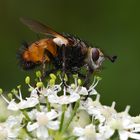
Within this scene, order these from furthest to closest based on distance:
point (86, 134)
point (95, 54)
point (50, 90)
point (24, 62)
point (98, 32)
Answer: point (98, 32) → point (24, 62) → point (95, 54) → point (50, 90) → point (86, 134)

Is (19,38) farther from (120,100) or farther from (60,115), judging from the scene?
(60,115)

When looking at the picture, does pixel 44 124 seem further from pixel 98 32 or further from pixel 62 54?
pixel 98 32

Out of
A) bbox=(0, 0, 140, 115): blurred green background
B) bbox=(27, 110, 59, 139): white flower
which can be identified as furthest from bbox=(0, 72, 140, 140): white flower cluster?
bbox=(0, 0, 140, 115): blurred green background

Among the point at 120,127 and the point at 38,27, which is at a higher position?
the point at 38,27

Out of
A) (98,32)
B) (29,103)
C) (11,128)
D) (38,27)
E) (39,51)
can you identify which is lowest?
(98,32)

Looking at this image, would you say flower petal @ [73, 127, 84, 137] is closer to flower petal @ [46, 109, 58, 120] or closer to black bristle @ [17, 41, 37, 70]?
flower petal @ [46, 109, 58, 120]

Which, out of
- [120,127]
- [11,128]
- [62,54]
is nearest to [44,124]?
[11,128]

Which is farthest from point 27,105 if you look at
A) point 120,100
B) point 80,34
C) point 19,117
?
point 80,34

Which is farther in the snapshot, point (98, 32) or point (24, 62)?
point (98, 32)
